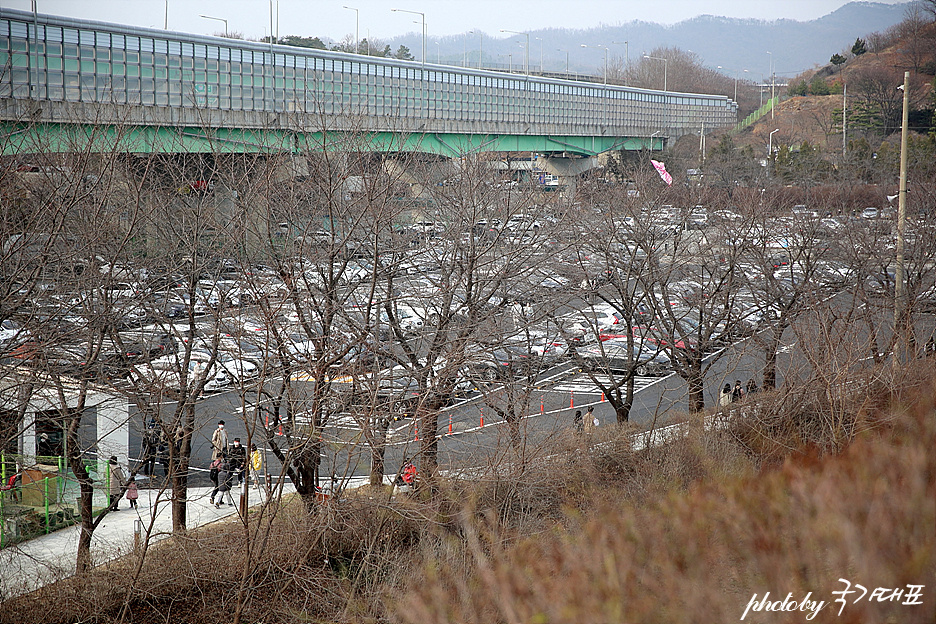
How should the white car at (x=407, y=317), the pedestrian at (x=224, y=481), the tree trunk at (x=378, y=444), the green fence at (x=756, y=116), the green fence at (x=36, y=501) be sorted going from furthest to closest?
the green fence at (x=756, y=116) < the pedestrian at (x=224, y=481) < the green fence at (x=36, y=501) < the white car at (x=407, y=317) < the tree trunk at (x=378, y=444)

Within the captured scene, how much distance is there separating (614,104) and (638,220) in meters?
48.5

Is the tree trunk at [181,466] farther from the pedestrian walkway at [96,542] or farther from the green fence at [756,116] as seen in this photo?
the green fence at [756,116]

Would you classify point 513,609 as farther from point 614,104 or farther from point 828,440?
point 614,104

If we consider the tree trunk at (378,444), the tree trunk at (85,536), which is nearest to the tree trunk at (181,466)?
the tree trunk at (85,536)

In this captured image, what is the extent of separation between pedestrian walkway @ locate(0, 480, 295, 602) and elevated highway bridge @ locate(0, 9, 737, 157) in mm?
4917

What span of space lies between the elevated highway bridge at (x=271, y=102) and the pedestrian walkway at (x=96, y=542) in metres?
4.92

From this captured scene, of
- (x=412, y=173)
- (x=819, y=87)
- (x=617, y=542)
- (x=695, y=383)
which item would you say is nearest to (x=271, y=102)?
(x=412, y=173)

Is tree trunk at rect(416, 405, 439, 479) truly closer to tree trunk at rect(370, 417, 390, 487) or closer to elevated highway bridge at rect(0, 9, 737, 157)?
tree trunk at rect(370, 417, 390, 487)

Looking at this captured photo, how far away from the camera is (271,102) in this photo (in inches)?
1351

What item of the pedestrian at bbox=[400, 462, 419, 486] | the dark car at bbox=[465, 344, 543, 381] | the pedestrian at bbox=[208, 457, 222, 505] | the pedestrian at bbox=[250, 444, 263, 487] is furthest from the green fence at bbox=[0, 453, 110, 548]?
the dark car at bbox=[465, 344, 543, 381]

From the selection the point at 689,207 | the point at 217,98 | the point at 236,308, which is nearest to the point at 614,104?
the point at 217,98

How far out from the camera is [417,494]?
9.80 m

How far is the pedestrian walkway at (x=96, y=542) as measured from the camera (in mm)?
9109

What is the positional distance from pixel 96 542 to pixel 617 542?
8.40m
